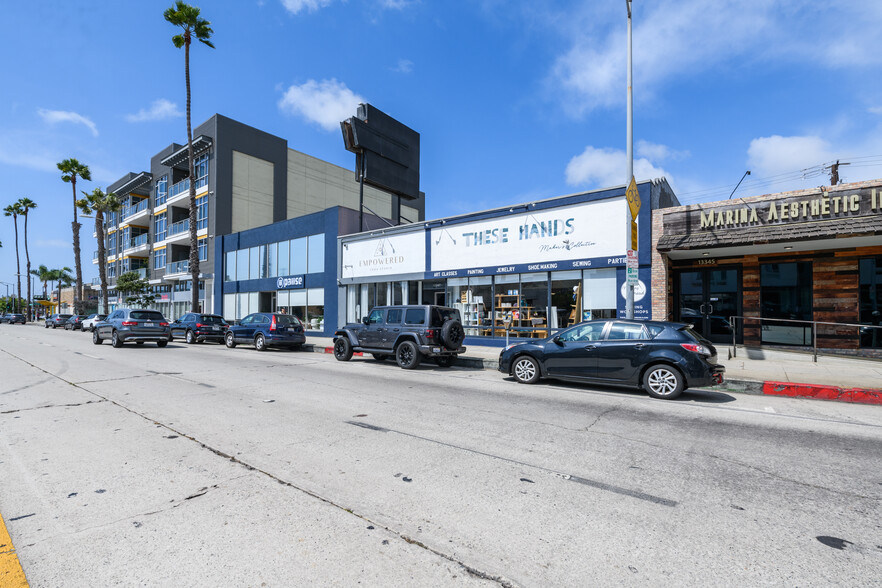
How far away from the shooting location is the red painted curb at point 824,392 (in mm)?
8117

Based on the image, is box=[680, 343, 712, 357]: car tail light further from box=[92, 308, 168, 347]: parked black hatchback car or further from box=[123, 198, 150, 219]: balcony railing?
box=[123, 198, 150, 219]: balcony railing

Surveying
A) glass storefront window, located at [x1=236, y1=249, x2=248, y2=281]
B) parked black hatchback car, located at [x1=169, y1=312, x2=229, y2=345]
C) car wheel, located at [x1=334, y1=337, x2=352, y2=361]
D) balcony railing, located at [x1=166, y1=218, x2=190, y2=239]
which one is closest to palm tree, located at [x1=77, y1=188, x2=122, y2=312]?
balcony railing, located at [x1=166, y1=218, x2=190, y2=239]

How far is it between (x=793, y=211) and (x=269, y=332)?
716 inches

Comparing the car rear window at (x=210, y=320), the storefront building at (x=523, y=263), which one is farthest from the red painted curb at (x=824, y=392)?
the car rear window at (x=210, y=320)

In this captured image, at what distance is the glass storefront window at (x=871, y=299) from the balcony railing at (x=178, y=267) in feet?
132

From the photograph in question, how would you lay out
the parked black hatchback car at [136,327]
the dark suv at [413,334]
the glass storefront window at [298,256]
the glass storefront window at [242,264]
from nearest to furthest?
the dark suv at [413,334] < the parked black hatchback car at [136,327] < the glass storefront window at [298,256] < the glass storefront window at [242,264]

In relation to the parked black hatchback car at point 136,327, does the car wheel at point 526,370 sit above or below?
below

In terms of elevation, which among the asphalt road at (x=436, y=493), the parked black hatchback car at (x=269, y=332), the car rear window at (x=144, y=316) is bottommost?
the asphalt road at (x=436, y=493)

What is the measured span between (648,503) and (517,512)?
113 cm

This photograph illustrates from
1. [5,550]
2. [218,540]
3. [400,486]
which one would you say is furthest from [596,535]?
[5,550]

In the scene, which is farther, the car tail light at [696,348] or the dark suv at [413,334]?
the dark suv at [413,334]

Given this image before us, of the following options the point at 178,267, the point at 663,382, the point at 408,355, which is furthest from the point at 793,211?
the point at 178,267

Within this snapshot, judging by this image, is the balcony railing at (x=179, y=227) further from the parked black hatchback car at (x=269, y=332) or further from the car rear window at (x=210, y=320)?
the parked black hatchback car at (x=269, y=332)

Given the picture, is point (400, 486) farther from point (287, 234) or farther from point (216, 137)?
point (216, 137)
